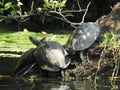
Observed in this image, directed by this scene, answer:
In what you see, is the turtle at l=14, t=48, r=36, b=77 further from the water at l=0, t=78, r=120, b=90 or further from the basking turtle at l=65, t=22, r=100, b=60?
the basking turtle at l=65, t=22, r=100, b=60

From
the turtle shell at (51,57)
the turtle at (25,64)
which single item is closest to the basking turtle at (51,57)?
the turtle shell at (51,57)

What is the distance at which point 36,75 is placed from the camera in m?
7.04

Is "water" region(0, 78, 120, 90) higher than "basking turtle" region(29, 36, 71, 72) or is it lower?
lower

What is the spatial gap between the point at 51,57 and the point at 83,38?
2.00 ft

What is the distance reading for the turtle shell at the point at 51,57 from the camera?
687cm

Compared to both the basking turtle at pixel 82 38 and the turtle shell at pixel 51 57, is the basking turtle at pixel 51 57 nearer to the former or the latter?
the turtle shell at pixel 51 57

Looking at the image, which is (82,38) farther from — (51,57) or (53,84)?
(53,84)

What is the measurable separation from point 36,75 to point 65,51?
0.54 m

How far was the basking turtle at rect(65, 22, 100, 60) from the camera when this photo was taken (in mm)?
7117

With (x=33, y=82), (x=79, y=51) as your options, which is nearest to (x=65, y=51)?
(x=79, y=51)

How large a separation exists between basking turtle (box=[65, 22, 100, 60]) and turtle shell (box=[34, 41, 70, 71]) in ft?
0.49

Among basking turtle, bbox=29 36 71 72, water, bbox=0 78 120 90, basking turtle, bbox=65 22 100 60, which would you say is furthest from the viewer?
basking turtle, bbox=65 22 100 60

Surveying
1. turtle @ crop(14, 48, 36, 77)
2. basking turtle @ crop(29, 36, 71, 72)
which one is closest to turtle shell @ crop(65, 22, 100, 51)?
basking turtle @ crop(29, 36, 71, 72)

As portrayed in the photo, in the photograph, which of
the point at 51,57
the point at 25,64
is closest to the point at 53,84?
the point at 51,57
